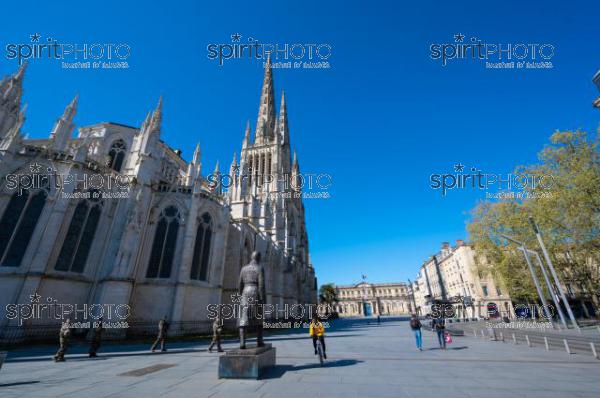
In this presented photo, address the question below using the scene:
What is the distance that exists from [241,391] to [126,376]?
4027 millimetres

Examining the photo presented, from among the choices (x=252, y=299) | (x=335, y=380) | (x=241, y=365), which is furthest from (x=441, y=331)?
(x=241, y=365)

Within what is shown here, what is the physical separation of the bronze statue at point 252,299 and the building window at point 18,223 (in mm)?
18578

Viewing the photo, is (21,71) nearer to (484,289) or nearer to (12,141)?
(12,141)

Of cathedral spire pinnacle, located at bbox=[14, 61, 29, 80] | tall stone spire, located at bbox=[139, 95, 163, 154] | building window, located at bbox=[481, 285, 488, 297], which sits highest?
cathedral spire pinnacle, located at bbox=[14, 61, 29, 80]

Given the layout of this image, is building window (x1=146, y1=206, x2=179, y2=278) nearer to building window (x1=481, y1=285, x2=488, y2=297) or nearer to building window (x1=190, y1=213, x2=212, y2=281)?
building window (x1=190, y1=213, x2=212, y2=281)

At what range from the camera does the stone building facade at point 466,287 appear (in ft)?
145

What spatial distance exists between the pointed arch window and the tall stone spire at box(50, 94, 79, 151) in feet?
21.4

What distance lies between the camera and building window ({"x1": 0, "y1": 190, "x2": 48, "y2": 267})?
53.8 ft

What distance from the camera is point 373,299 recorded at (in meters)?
106

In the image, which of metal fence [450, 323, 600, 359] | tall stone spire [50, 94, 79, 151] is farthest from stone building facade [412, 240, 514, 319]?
tall stone spire [50, 94, 79, 151]

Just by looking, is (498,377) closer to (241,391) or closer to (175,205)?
(241,391)

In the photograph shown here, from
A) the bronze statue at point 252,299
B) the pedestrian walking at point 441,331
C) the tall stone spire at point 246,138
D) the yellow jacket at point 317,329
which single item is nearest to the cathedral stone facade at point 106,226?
the yellow jacket at point 317,329

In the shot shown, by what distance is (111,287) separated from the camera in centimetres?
1848

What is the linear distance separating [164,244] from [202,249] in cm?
328
